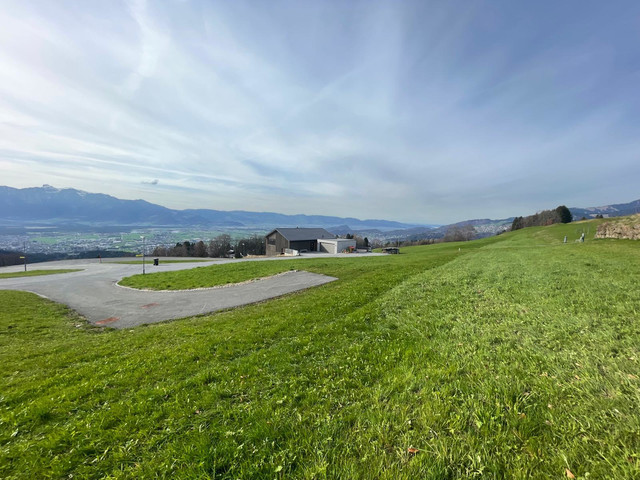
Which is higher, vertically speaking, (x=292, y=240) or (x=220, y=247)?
(x=292, y=240)

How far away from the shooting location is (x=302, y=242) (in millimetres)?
60875

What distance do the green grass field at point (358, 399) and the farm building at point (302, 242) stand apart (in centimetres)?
5067

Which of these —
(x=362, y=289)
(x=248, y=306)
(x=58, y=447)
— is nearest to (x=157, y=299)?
(x=248, y=306)

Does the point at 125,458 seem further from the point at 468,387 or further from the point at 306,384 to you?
the point at 468,387

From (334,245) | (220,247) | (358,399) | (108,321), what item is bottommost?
(220,247)

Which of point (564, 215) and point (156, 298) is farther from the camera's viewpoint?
point (564, 215)

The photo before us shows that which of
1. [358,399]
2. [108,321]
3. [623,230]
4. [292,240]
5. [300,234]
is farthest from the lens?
[300,234]

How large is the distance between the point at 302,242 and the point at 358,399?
5695 cm

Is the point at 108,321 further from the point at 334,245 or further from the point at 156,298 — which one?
the point at 334,245

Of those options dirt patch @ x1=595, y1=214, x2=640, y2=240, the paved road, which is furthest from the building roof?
dirt patch @ x1=595, y1=214, x2=640, y2=240

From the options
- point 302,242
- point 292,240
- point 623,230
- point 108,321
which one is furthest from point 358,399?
point 302,242

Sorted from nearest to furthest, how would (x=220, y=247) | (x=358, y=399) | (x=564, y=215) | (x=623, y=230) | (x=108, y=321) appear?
(x=358, y=399)
(x=108, y=321)
(x=623, y=230)
(x=564, y=215)
(x=220, y=247)

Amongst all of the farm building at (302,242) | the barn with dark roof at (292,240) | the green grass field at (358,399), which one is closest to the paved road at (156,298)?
the green grass field at (358,399)

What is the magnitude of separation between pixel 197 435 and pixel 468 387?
4.30m
